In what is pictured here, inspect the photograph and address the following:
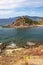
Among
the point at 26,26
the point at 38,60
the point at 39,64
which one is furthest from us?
the point at 26,26

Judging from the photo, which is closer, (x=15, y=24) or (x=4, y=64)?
(x=4, y=64)

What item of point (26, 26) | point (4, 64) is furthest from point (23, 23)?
point (4, 64)

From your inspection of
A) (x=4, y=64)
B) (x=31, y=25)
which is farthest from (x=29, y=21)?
(x=4, y=64)

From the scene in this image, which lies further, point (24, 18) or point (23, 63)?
point (24, 18)

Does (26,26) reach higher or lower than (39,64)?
lower

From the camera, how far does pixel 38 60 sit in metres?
25.1

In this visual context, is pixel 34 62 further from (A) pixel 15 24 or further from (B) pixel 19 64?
(A) pixel 15 24

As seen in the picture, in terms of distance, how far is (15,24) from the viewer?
14862cm

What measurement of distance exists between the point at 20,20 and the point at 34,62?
12017cm

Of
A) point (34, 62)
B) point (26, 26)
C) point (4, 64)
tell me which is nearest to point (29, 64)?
point (34, 62)

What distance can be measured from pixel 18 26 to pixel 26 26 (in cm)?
536

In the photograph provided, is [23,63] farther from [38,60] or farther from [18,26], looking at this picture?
[18,26]

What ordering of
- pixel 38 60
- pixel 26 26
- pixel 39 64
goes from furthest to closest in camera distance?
pixel 26 26 → pixel 38 60 → pixel 39 64

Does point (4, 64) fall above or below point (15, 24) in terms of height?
above
